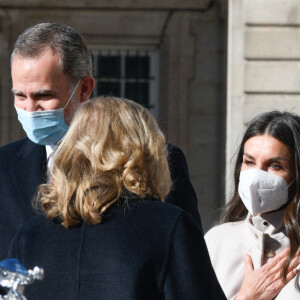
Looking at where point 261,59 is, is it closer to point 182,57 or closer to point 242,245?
point 182,57

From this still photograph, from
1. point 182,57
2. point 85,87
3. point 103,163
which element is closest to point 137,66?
point 182,57

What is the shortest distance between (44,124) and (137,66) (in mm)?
7034

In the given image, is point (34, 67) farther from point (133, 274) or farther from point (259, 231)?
point (133, 274)

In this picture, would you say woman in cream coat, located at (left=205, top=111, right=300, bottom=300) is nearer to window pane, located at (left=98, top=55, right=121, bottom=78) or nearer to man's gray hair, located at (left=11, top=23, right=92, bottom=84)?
man's gray hair, located at (left=11, top=23, right=92, bottom=84)

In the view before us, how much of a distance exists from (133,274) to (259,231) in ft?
3.70

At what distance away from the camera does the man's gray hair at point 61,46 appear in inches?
160

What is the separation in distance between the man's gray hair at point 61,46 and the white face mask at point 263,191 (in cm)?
78

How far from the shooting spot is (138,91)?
35.9 ft

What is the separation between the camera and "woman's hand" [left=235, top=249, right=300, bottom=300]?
12.2ft

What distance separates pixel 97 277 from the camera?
9.49ft

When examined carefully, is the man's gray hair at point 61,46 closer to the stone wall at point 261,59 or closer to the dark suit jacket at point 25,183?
the dark suit jacket at point 25,183

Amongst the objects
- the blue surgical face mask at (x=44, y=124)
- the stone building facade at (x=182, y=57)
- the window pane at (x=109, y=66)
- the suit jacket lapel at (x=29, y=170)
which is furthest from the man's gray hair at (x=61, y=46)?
the window pane at (x=109, y=66)

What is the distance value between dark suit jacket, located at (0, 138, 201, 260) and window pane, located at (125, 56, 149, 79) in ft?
22.6

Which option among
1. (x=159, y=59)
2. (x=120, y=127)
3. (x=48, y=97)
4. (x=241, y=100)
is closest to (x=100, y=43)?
(x=159, y=59)
